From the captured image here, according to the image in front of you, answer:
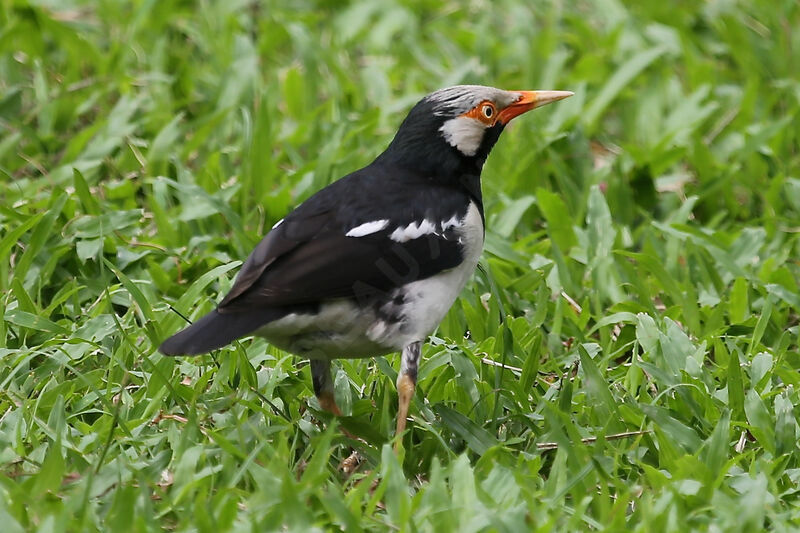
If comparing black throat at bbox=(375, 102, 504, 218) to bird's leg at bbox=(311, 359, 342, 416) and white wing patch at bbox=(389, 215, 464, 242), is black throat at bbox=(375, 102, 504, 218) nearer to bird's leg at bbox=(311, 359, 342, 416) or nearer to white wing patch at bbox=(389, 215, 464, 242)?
white wing patch at bbox=(389, 215, 464, 242)

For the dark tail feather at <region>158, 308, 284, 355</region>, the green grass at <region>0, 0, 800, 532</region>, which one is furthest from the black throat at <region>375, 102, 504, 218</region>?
the dark tail feather at <region>158, 308, 284, 355</region>

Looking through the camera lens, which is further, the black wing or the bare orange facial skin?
the bare orange facial skin

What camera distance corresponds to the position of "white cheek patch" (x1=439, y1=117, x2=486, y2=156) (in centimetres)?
488

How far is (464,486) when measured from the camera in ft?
13.0

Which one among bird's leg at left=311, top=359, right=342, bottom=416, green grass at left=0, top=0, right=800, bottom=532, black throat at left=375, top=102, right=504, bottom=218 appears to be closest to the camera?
green grass at left=0, top=0, right=800, bottom=532

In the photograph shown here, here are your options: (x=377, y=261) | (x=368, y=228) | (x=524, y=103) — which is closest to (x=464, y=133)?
(x=524, y=103)

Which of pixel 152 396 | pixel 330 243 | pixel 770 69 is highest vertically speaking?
pixel 330 243

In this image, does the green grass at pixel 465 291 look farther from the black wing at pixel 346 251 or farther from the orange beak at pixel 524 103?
the orange beak at pixel 524 103

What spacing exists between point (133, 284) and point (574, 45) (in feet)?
13.7

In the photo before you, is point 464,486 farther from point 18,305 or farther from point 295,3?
point 295,3

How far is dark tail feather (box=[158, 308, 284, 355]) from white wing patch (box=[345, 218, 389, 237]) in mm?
430

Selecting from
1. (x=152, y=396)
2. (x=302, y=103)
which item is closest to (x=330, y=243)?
(x=152, y=396)

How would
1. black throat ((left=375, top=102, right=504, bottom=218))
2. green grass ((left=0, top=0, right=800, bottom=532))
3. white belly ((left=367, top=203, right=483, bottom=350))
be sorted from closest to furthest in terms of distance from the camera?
1. green grass ((left=0, top=0, right=800, bottom=532))
2. white belly ((left=367, top=203, right=483, bottom=350))
3. black throat ((left=375, top=102, right=504, bottom=218))

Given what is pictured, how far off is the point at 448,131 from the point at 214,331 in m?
1.30
